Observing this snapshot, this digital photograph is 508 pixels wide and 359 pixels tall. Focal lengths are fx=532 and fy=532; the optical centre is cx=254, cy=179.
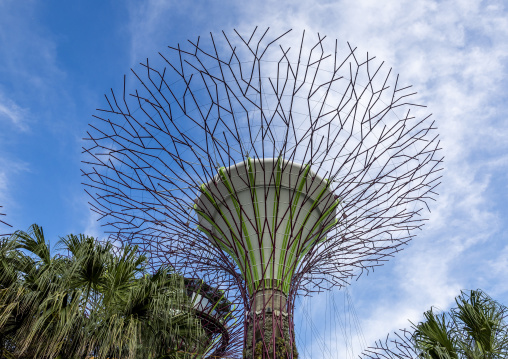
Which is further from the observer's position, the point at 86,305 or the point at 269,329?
the point at 269,329

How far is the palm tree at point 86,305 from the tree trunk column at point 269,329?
5103 mm

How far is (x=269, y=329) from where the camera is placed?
16.1m

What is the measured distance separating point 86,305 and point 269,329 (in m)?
7.56

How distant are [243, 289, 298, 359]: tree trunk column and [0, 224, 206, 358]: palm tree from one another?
510cm

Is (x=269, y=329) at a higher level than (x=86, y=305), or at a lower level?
higher

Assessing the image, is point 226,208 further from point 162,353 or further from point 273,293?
point 162,353

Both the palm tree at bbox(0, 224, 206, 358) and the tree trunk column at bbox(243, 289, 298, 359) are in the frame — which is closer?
the palm tree at bbox(0, 224, 206, 358)

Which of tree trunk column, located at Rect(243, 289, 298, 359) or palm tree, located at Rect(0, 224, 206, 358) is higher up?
tree trunk column, located at Rect(243, 289, 298, 359)

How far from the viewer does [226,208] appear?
61.3 ft

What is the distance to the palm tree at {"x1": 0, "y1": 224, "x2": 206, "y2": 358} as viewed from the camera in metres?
9.16

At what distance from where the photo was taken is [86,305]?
32.2 feet

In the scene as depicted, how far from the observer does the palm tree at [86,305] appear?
9.16 meters

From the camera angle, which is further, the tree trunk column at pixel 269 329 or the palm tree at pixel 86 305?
the tree trunk column at pixel 269 329

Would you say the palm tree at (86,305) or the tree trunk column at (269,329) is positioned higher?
the tree trunk column at (269,329)
